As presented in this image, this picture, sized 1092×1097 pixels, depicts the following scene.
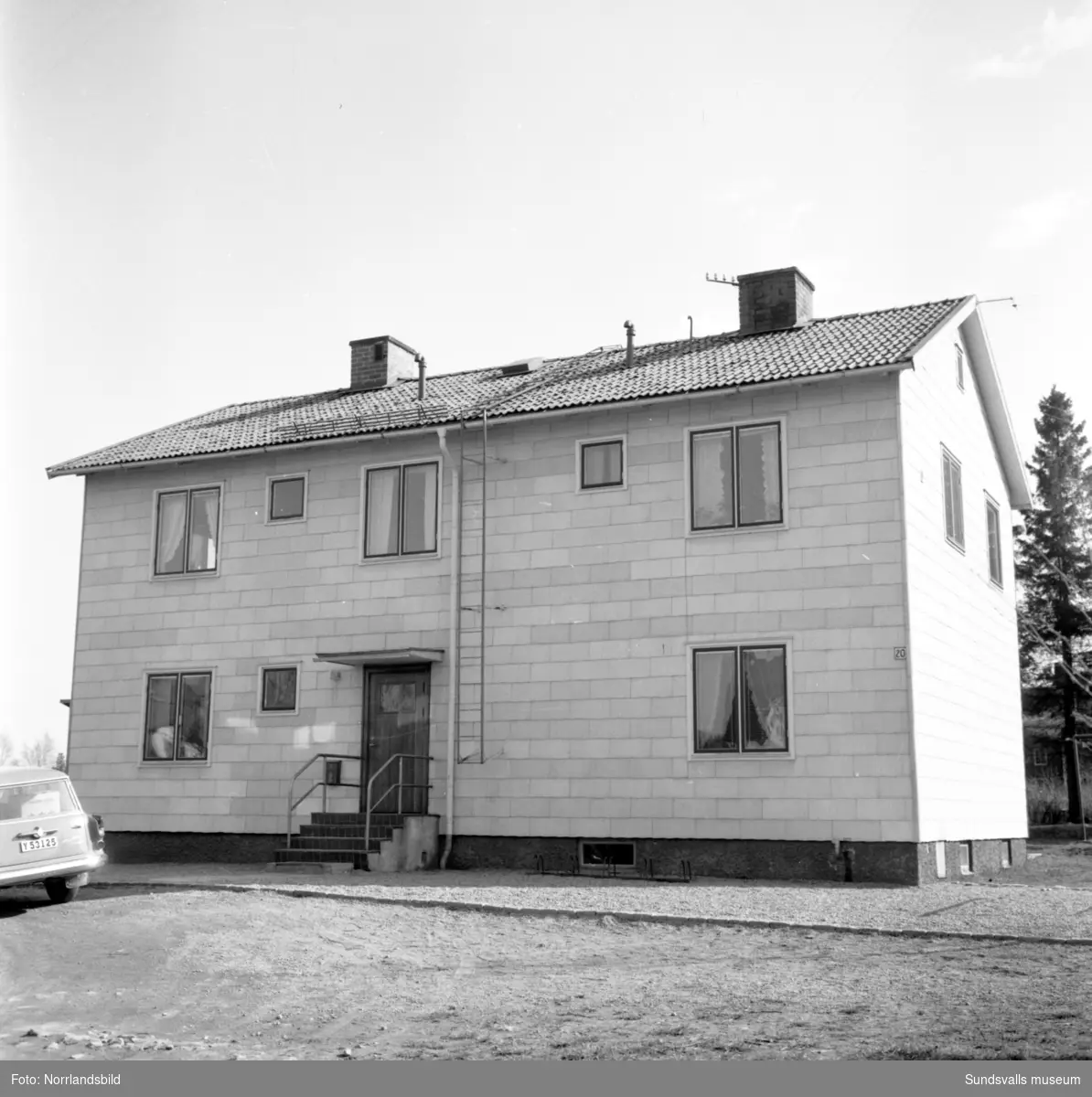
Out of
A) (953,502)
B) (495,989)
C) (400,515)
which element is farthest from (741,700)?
(495,989)

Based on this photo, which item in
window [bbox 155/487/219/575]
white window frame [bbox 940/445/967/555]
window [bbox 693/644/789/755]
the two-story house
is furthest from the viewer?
window [bbox 155/487/219/575]

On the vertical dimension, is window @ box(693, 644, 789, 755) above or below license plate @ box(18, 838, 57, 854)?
above

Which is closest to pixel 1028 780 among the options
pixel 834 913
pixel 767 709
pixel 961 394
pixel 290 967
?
pixel 961 394

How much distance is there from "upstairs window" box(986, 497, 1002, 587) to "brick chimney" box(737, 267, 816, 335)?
464cm

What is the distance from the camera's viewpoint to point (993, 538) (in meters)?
24.6

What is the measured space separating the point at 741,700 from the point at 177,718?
928 centimetres

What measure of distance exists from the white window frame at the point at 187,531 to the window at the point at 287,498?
94cm

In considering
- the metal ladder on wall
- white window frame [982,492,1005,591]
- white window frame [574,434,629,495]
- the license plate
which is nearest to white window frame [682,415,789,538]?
white window frame [574,434,629,495]

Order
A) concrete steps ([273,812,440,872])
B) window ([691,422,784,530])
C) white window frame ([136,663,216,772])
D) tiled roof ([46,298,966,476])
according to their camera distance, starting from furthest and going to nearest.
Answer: white window frame ([136,663,216,772]) < tiled roof ([46,298,966,476]) < concrete steps ([273,812,440,872]) < window ([691,422,784,530])

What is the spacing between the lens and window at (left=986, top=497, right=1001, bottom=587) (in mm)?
24125

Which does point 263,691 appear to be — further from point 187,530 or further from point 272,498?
point 187,530

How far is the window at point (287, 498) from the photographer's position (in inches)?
902

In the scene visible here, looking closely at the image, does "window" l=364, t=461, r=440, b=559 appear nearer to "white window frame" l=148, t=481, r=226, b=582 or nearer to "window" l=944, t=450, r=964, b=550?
"white window frame" l=148, t=481, r=226, b=582

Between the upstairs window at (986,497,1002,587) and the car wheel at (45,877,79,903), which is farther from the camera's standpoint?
the upstairs window at (986,497,1002,587)
